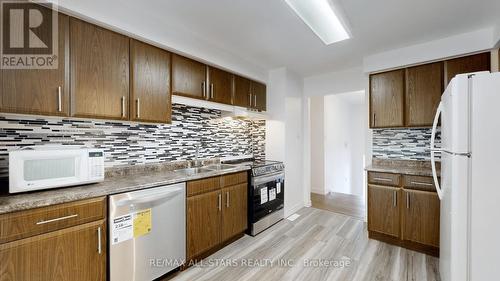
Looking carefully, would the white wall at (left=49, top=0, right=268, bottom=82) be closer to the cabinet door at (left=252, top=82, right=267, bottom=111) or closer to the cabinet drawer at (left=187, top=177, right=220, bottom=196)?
the cabinet door at (left=252, top=82, right=267, bottom=111)

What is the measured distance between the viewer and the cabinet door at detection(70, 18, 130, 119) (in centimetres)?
162

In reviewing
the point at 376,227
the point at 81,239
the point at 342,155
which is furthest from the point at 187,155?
the point at 342,155

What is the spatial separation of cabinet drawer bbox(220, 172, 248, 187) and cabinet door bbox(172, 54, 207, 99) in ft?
3.27

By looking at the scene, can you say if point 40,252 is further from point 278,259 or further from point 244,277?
point 278,259

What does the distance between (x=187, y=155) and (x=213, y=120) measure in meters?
0.64

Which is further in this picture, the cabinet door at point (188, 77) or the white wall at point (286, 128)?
the white wall at point (286, 128)

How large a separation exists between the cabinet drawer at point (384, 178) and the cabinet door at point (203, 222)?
1899mm

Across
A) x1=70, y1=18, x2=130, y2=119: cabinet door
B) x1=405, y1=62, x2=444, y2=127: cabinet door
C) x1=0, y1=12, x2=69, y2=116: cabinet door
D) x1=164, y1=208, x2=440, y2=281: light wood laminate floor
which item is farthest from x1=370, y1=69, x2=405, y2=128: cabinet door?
x1=0, y1=12, x2=69, y2=116: cabinet door

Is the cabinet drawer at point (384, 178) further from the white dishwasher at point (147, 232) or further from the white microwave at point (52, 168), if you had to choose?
the white microwave at point (52, 168)

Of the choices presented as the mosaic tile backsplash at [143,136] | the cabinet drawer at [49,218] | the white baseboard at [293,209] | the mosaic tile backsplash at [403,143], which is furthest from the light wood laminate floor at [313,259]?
the mosaic tile backsplash at [143,136]

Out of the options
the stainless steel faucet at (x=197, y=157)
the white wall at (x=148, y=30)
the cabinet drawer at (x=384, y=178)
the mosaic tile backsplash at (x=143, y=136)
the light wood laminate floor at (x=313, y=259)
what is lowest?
the light wood laminate floor at (x=313, y=259)

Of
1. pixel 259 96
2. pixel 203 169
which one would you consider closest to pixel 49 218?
pixel 203 169

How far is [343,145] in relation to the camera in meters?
6.20

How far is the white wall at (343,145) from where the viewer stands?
17.0 ft
